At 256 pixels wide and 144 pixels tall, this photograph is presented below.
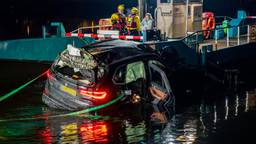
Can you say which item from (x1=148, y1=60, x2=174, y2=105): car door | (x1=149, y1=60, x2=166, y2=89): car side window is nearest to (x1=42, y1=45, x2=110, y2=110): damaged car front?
(x1=148, y1=60, x2=174, y2=105): car door

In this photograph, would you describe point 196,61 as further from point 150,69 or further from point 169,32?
point 150,69

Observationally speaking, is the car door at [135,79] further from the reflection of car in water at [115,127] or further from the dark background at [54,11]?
the dark background at [54,11]

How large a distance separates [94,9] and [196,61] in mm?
26520

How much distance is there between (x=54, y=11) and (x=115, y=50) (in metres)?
28.1

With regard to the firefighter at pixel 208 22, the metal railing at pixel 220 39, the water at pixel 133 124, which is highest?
the firefighter at pixel 208 22

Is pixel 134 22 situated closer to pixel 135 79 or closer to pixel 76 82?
pixel 135 79

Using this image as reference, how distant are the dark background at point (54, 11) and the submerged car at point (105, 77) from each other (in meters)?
20.1

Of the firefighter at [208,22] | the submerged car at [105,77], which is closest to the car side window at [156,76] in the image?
the submerged car at [105,77]

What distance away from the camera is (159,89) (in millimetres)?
11836

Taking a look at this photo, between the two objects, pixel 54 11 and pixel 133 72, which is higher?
pixel 54 11

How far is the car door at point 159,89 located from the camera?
11867 millimetres

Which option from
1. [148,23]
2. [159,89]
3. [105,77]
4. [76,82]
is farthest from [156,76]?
[148,23]

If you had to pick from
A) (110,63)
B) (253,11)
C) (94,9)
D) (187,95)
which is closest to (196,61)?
(187,95)

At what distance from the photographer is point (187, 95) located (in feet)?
48.0
